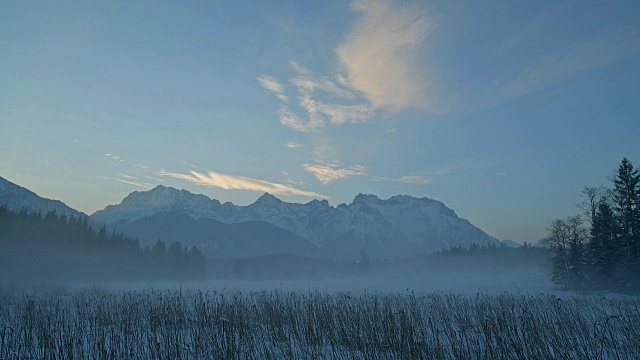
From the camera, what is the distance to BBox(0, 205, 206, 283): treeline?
6291cm

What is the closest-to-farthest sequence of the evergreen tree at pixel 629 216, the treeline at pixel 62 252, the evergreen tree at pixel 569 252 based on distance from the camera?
1. the evergreen tree at pixel 629 216
2. the evergreen tree at pixel 569 252
3. the treeline at pixel 62 252

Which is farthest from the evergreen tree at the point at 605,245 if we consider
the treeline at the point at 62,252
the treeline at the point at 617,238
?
the treeline at the point at 62,252

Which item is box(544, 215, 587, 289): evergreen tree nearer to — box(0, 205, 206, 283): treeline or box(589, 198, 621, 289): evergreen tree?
box(589, 198, 621, 289): evergreen tree

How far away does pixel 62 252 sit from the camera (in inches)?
2781

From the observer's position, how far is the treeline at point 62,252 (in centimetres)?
6291

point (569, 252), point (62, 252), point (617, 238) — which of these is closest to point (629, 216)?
point (617, 238)

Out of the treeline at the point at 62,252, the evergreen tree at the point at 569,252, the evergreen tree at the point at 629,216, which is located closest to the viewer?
the evergreen tree at the point at 629,216

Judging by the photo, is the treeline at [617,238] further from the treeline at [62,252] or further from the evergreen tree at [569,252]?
the treeline at [62,252]

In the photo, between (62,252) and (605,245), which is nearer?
(605,245)

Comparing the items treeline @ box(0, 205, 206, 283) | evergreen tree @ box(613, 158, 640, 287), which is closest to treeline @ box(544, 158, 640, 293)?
evergreen tree @ box(613, 158, 640, 287)

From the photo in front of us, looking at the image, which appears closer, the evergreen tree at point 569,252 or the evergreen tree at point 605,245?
the evergreen tree at point 605,245

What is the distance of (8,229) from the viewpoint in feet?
207

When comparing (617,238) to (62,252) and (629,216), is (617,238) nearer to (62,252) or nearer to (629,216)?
(629,216)

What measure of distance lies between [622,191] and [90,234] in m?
86.2
